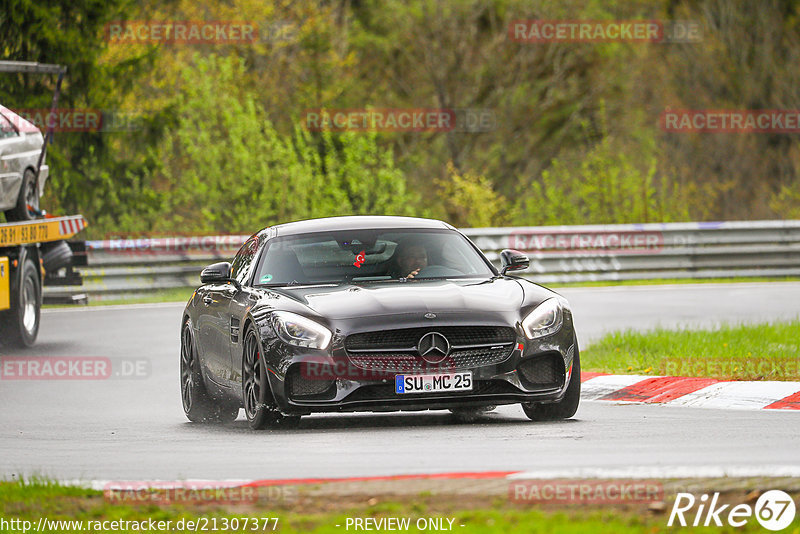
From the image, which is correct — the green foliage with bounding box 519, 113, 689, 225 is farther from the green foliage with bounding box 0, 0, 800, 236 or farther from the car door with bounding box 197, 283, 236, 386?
the car door with bounding box 197, 283, 236, 386

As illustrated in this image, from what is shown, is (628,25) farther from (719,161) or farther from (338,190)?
(338,190)

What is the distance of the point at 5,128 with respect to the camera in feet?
55.2

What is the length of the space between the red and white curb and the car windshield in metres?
1.67

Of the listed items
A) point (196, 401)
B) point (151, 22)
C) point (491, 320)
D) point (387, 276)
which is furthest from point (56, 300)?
point (151, 22)

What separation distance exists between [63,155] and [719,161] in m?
20.3

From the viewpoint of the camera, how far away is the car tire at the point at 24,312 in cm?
1703

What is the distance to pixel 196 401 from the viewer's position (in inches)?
457

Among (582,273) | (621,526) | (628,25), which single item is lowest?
(582,273)

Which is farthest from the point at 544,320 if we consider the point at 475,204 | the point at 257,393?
the point at 475,204

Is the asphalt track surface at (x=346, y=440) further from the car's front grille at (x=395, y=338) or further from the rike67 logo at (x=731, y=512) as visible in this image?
the rike67 logo at (x=731, y=512)

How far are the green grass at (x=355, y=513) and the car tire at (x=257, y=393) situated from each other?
2.77m

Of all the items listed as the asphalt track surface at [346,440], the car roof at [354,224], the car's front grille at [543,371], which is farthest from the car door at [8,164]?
the car's front grille at [543,371]

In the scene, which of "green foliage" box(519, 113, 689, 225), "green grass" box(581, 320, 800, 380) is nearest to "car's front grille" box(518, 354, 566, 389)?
"green grass" box(581, 320, 800, 380)

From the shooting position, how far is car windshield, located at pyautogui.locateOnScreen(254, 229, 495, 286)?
1079 centimetres
